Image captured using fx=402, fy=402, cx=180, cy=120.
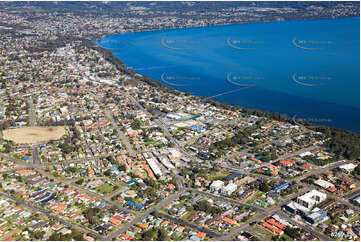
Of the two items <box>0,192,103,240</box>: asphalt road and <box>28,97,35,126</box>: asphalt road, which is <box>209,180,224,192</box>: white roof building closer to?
<box>0,192,103,240</box>: asphalt road

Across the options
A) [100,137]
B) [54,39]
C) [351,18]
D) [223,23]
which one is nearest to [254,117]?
[100,137]

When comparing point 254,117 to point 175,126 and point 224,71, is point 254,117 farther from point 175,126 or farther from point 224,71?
point 224,71

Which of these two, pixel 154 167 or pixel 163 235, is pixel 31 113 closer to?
pixel 154 167

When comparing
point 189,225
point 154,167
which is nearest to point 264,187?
point 189,225

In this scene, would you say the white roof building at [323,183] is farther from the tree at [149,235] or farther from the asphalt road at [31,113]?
the asphalt road at [31,113]

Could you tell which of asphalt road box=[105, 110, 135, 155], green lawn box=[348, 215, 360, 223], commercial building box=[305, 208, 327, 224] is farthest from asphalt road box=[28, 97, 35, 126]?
green lawn box=[348, 215, 360, 223]

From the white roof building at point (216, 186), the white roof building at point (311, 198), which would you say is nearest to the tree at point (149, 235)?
the white roof building at point (216, 186)
